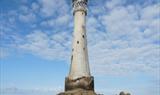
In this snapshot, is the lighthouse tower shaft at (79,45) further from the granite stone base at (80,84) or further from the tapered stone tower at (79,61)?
the granite stone base at (80,84)

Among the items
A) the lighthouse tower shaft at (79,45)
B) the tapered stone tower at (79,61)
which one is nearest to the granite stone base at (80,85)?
the tapered stone tower at (79,61)

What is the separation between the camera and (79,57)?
30203 mm

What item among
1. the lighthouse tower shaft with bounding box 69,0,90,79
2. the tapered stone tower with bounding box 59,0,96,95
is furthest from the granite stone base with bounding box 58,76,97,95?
the lighthouse tower shaft with bounding box 69,0,90,79

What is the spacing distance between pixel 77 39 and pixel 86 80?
195 inches

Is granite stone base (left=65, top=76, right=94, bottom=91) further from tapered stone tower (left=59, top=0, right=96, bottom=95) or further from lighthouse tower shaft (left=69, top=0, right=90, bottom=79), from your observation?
lighthouse tower shaft (left=69, top=0, right=90, bottom=79)

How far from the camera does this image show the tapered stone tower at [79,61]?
2884cm

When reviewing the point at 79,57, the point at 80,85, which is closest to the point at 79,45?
the point at 79,57

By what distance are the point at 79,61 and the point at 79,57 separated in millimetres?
465

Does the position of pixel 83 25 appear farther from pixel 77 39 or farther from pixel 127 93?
pixel 127 93

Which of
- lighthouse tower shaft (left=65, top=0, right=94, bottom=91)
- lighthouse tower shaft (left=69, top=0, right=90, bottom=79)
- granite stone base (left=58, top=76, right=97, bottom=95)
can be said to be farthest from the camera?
lighthouse tower shaft (left=69, top=0, right=90, bottom=79)

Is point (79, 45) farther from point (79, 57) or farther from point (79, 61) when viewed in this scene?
point (79, 61)

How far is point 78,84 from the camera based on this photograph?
28891 mm

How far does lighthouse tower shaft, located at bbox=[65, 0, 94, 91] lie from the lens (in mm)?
29109

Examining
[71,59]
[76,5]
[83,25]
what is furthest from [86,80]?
[76,5]
